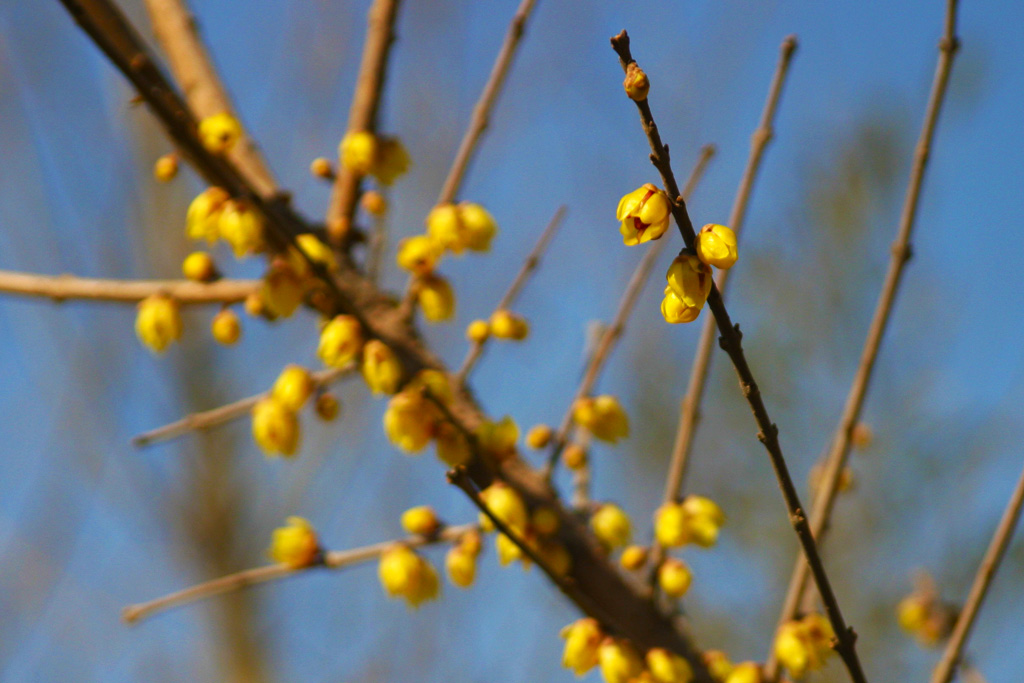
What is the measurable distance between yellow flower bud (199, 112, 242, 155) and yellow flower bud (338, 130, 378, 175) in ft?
0.66

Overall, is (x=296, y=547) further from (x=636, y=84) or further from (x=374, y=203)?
(x=636, y=84)

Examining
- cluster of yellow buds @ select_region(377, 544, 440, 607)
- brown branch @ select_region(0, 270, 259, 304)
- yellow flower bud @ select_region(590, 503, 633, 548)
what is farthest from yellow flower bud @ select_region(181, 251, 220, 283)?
yellow flower bud @ select_region(590, 503, 633, 548)

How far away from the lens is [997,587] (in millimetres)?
5438

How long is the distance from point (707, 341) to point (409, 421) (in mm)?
484

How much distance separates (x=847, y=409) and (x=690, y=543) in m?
0.34

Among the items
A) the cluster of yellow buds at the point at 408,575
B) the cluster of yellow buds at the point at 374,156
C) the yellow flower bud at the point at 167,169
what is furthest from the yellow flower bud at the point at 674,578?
the yellow flower bud at the point at 167,169

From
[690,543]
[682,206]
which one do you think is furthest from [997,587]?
[682,206]

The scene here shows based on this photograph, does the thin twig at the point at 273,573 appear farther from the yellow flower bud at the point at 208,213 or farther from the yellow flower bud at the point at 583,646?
the yellow flower bud at the point at 208,213

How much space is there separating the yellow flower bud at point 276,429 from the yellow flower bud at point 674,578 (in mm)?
658

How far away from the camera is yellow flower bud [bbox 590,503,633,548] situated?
152 centimetres

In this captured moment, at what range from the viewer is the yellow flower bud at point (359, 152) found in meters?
1.70

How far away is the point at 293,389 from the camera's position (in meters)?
1.57

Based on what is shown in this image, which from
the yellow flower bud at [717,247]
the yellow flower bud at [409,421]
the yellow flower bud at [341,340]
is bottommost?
the yellow flower bud at [717,247]

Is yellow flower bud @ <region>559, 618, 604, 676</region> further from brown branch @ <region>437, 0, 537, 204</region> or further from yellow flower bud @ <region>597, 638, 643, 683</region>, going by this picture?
brown branch @ <region>437, 0, 537, 204</region>
